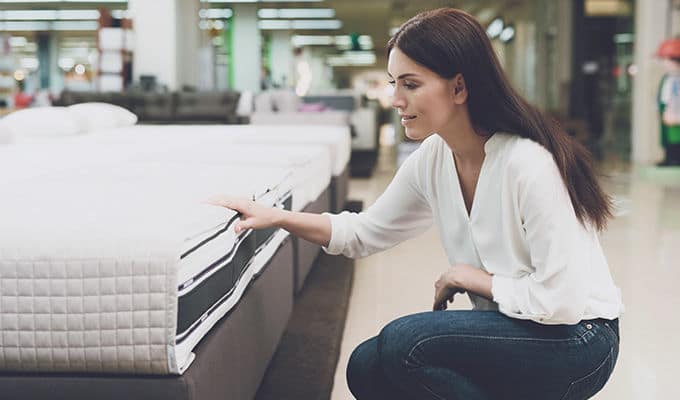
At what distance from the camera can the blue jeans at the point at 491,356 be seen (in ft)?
4.56

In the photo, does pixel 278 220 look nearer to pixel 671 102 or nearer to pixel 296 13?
pixel 671 102

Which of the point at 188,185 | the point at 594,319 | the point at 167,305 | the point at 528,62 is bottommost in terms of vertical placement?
the point at 594,319

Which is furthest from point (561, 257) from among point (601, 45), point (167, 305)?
point (601, 45)

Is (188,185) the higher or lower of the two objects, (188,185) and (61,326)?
the higher

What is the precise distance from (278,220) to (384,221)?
25 cm

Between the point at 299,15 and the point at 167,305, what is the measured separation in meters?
19.7

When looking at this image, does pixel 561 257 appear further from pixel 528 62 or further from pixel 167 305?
pixel 528 62

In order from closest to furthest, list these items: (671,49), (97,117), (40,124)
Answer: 1. (40,124)
2. (97,117)
3. (671,49)

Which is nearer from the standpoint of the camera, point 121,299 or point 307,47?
point 121,299

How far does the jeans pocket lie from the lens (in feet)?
4.70

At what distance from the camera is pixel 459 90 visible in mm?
1434

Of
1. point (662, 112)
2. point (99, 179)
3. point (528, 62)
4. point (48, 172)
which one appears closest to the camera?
point (99, 179)

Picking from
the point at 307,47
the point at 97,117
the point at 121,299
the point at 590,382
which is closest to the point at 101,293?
the point at 121,299

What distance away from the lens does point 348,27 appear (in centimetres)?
2333
